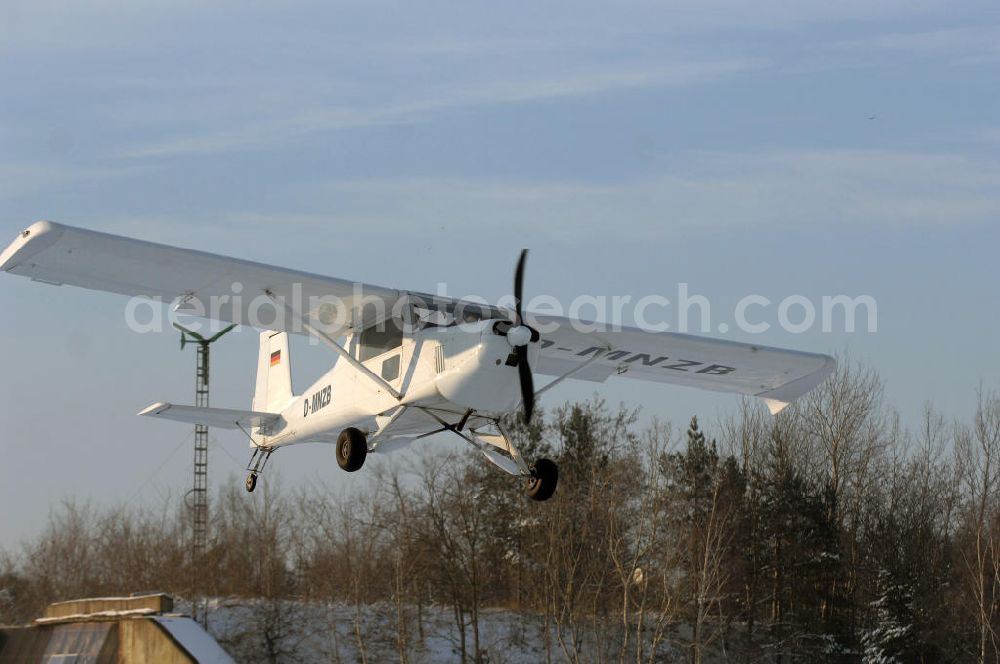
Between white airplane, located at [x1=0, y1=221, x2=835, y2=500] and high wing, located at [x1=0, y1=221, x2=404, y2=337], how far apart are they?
2cm

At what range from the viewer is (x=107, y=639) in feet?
90.1

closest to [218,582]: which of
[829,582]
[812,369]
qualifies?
[829,582]

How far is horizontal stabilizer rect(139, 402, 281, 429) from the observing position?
56.7ft

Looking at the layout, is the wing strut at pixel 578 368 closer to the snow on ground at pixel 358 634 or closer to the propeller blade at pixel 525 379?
the propeller blade at pixel 525 379

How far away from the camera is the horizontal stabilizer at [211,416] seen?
56.7 ft

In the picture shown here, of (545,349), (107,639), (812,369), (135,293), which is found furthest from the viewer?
(107,639)

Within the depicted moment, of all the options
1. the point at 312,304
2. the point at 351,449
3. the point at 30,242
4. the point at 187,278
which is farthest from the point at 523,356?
the point at 30,242

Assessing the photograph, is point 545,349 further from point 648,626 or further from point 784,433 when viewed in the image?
point 784,433

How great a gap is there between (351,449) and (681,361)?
6.05m

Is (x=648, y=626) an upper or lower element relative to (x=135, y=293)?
lower

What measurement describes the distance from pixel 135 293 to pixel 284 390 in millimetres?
4051

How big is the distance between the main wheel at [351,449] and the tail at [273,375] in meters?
3.38

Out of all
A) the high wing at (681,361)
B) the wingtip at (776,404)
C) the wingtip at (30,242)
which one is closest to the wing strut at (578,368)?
the high wing at (681,361)

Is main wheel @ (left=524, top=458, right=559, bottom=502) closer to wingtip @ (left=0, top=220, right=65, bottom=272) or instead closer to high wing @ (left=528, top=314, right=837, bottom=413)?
high wing @ (left=528, top=314, right=837, bottom=413)
